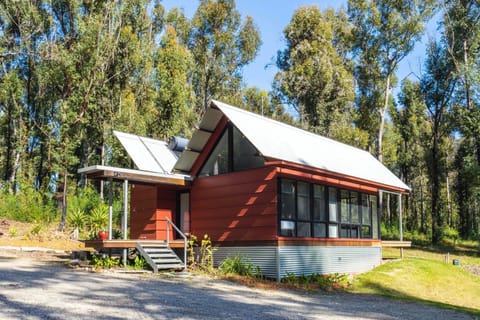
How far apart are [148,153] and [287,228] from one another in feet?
20.6

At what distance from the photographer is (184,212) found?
15547mm

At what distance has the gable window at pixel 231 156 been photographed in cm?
1366

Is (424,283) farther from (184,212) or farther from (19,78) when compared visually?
(19,78)

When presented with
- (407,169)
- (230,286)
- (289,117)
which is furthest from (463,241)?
(230,286)

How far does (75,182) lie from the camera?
95.6ft

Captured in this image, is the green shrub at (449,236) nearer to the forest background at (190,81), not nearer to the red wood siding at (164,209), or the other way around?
the forest background at (190,81)

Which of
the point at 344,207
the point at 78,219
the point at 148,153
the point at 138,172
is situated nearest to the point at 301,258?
the point at 344,207

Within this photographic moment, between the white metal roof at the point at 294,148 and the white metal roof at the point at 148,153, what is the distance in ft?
3.85

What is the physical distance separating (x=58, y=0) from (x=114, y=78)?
17.3 ft

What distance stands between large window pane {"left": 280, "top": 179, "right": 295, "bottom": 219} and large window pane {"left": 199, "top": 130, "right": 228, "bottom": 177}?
7.22ft

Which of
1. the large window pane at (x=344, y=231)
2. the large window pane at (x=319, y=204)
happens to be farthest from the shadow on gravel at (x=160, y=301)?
the large window pane at (x=344, y=231)

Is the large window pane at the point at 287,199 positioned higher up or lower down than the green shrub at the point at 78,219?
higher up

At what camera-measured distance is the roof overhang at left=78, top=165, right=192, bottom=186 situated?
13.0m

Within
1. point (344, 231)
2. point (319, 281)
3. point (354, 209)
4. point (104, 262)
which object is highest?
point (354, 209)
